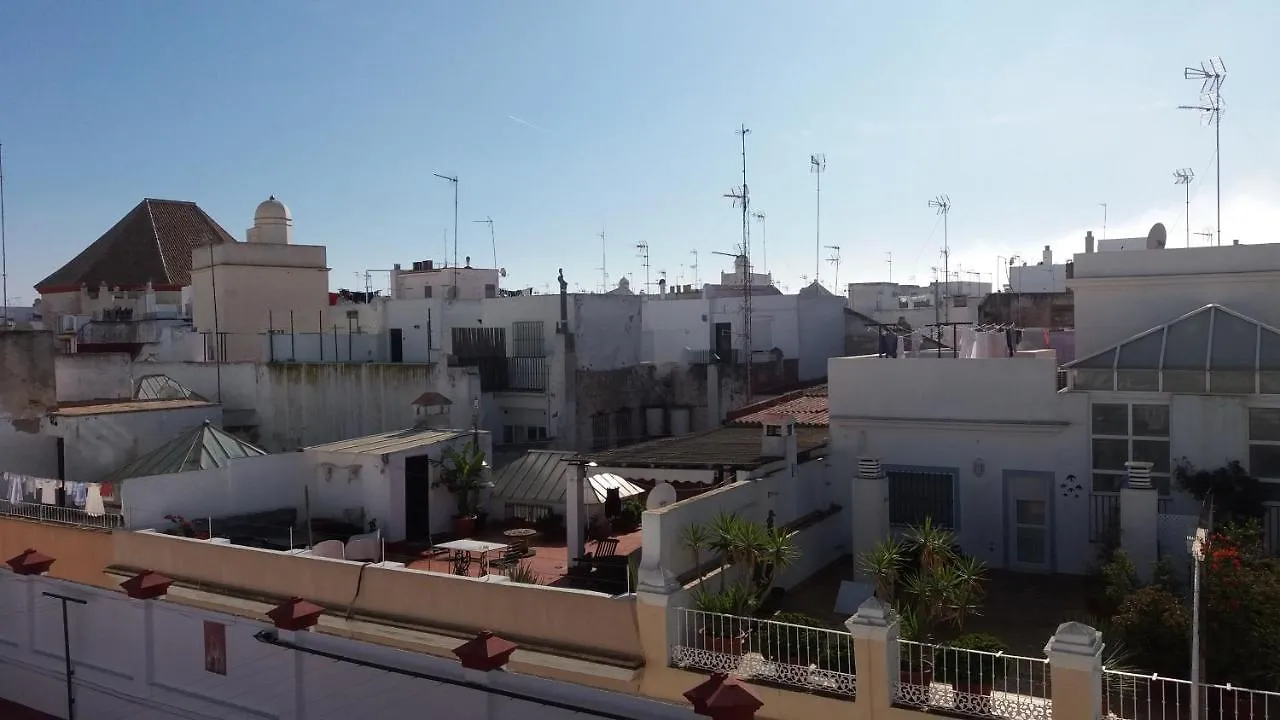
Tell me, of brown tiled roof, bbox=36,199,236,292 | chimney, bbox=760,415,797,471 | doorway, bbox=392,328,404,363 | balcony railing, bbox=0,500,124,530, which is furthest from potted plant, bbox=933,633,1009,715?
brown tiled roof, bbox=36,199,236,292

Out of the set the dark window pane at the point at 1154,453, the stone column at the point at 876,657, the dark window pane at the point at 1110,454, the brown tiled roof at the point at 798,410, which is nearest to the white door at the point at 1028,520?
the dark window pane at the point at 1110,454

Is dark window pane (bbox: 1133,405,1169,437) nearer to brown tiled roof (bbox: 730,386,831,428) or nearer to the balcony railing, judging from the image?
brown tiled roof (bbox: 730,386,831,428)

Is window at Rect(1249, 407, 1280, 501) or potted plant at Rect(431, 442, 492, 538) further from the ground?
window at Rect(1249, 407, 1280, 501)

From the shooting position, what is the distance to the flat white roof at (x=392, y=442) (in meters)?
19.9

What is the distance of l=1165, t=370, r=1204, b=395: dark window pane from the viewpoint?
49.9 ft

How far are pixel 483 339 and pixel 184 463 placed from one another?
1344cm

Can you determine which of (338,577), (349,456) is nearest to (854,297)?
(349,456)

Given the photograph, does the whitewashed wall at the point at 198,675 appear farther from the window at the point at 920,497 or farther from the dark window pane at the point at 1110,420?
the dark window pane at the point at 1110,420

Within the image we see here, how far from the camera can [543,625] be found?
39.5ft

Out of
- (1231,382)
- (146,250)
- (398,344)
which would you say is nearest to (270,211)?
(398,344)

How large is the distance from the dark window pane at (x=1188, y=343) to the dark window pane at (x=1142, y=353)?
14 cm

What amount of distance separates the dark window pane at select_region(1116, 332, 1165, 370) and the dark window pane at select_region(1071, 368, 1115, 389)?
0.23 m

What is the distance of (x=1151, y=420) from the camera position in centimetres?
1565

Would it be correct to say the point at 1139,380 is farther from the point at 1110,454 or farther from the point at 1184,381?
the point at 1110,454
